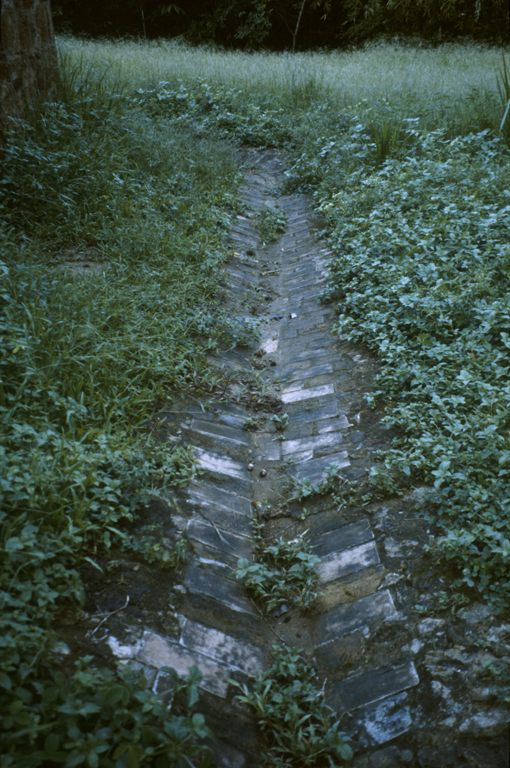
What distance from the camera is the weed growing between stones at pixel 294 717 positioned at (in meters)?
2.30

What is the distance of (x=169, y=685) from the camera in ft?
7.60

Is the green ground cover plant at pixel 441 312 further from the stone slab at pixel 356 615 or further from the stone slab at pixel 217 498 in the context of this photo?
the stone slab at pixel 217 498

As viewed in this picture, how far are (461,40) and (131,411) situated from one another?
15.0 m

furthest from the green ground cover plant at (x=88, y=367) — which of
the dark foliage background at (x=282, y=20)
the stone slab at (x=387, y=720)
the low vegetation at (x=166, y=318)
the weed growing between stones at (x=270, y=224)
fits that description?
the dark foliage background at (x=282, y=20)

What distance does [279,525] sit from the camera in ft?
11.1

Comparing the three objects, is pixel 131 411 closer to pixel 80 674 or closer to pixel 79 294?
pixel 79 294

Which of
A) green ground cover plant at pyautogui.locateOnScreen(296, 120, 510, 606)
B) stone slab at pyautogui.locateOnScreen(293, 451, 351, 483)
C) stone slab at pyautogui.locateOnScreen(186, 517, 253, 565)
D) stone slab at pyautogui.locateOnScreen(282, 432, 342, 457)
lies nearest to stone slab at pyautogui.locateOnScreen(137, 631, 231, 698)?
stone slab at pyautogui.locateOnScreen(186, 517, 253, 565)

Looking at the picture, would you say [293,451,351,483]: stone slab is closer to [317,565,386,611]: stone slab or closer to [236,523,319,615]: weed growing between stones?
[236,523,319,615]: weed growing between stones

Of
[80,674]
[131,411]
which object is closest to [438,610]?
[80,674]

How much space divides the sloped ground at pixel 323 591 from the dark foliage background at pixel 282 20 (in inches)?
563

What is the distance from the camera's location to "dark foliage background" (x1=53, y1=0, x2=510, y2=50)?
15922 millimetres

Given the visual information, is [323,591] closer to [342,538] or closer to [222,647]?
[342,538]

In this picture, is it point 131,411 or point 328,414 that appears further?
point 328,414

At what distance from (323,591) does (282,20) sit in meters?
18.6
